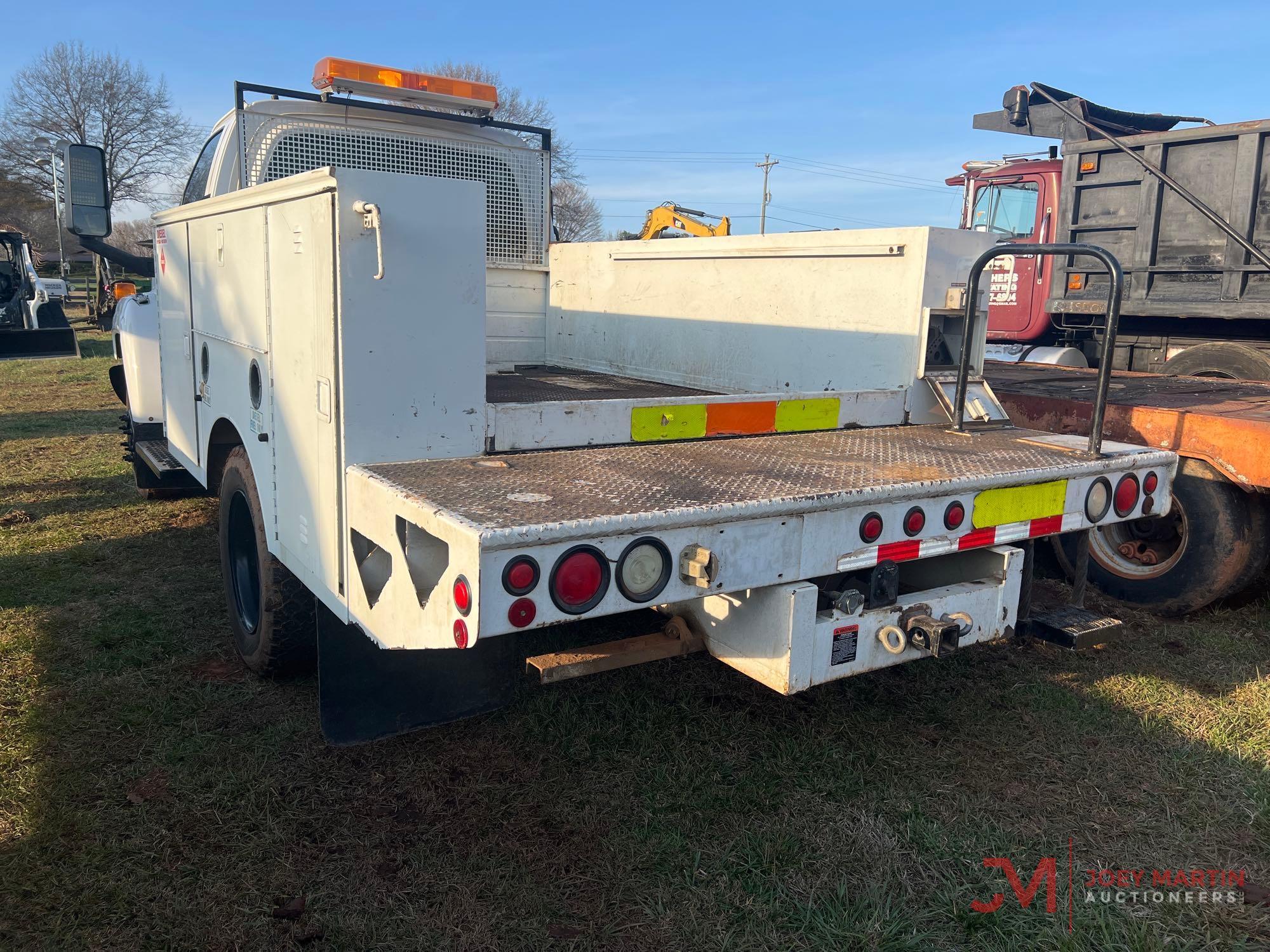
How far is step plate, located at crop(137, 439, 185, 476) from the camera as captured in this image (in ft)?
15.7

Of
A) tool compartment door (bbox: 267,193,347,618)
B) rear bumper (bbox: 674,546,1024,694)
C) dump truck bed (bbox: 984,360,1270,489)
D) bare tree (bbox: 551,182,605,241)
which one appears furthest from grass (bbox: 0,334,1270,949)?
bare tree (bbox: 551,182,605,241)

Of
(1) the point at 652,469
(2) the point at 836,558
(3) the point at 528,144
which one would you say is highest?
(3) the point at 528,144

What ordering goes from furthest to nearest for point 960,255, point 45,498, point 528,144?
point 45,498 < point 528,144 < point 960,255

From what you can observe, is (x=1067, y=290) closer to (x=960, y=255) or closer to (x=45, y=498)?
(x=960, y=255)

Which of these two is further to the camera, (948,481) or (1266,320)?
(1266,320)

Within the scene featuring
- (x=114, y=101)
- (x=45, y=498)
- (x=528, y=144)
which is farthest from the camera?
(x=114, y=101)

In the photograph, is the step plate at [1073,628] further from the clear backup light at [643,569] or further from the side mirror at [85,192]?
the side mirror at [85,192]

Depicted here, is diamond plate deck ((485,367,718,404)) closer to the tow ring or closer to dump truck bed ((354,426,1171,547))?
dump truck bed ((354,426,1171,547))

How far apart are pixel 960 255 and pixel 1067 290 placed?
16.2 ft

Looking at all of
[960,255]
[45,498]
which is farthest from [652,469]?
[45,498]

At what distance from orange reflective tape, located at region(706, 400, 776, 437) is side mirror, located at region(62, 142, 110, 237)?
10.7ft

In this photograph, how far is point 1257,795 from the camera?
2938 mm

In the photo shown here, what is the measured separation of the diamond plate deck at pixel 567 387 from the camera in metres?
3.80

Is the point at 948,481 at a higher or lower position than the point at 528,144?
lower
